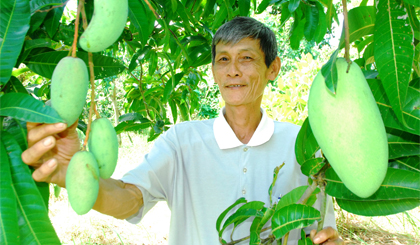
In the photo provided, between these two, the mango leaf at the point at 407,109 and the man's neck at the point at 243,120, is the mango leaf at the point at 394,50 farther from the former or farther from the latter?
the man's neck at the point at 243,120

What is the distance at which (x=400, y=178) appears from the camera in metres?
0.71

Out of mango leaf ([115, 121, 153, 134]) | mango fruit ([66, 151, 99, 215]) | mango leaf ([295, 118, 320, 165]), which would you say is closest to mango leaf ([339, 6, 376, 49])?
mango leaf ([295, 118, 320, 165])

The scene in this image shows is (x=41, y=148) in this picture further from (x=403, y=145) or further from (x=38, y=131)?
(x=403, y=145)

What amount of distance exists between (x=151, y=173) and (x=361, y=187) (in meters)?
1.22

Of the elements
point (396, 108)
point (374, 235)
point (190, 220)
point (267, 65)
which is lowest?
point (374, 235)

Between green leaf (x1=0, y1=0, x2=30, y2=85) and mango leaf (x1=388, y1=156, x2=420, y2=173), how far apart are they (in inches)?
31.8

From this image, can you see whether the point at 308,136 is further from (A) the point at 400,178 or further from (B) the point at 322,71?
(B) the point at 322,71

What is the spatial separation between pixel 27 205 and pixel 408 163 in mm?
792

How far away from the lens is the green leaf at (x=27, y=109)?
52 centimetres

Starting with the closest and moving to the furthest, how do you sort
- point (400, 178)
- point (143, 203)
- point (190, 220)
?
point (400, 178) < point (143, 203) < point (190, 220)

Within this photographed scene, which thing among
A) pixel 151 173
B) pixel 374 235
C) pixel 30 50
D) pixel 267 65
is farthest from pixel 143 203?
pixel 374 235

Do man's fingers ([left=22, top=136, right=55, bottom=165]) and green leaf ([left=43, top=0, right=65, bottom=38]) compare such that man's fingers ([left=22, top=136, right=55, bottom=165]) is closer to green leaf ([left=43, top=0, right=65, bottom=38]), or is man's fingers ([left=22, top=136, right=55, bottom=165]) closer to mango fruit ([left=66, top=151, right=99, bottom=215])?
mango fruit ([left=66, top=151, right=99, bottom=215])

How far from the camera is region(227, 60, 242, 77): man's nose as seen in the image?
77.8 inches

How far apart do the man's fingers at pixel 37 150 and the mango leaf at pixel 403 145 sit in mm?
695
